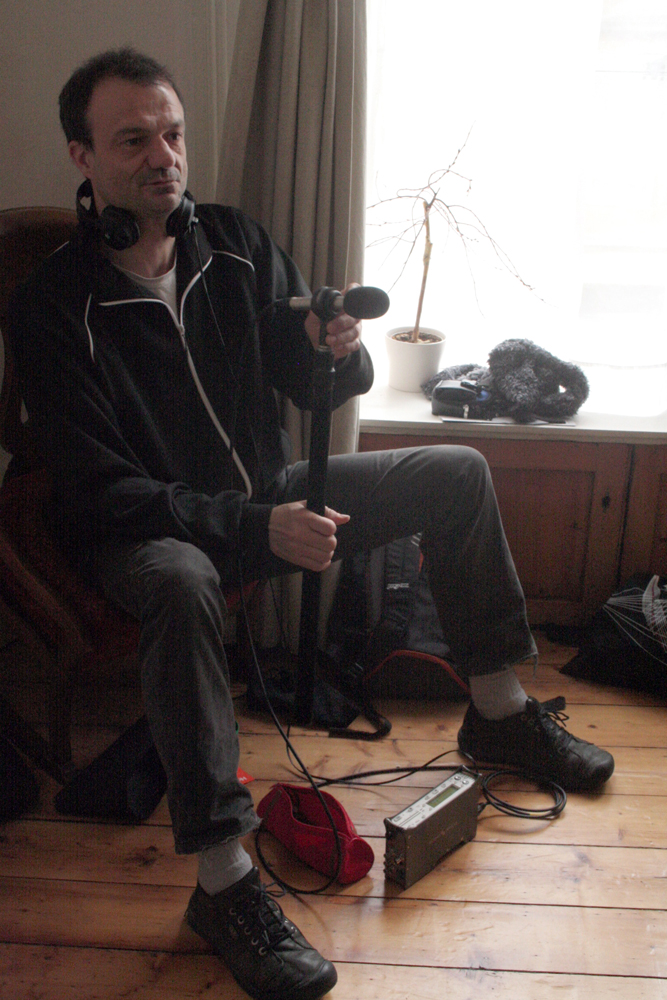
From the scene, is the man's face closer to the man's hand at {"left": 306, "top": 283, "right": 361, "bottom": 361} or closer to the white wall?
the man's hand at {"left": 306, "top": 283, "right": 361, "bottom": 361}

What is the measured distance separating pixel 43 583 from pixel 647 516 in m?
1.44

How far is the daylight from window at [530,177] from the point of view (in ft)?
6.40

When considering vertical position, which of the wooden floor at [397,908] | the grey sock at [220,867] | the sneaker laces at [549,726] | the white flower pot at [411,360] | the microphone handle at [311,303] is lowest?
the wooden floor at [397,908]

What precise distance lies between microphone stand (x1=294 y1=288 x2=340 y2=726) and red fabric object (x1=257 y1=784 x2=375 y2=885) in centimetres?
25

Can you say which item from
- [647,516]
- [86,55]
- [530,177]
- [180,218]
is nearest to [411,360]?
[530,177]

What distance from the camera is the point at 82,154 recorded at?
152cm

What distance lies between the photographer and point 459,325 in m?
2.25

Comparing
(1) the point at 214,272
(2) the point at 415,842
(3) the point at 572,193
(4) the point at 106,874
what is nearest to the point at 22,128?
(1) the point at 214,272

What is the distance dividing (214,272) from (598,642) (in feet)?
4.01

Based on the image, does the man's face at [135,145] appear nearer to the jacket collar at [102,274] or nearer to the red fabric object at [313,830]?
the jacket collar at [102,274]

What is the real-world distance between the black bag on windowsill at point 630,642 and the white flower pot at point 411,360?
0.75m

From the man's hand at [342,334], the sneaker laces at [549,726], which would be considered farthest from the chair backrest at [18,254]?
the sneaker laces at [549,726]

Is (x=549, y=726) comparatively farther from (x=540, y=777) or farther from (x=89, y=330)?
(x=89, y=330)

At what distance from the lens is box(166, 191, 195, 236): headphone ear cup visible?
4.87ft
